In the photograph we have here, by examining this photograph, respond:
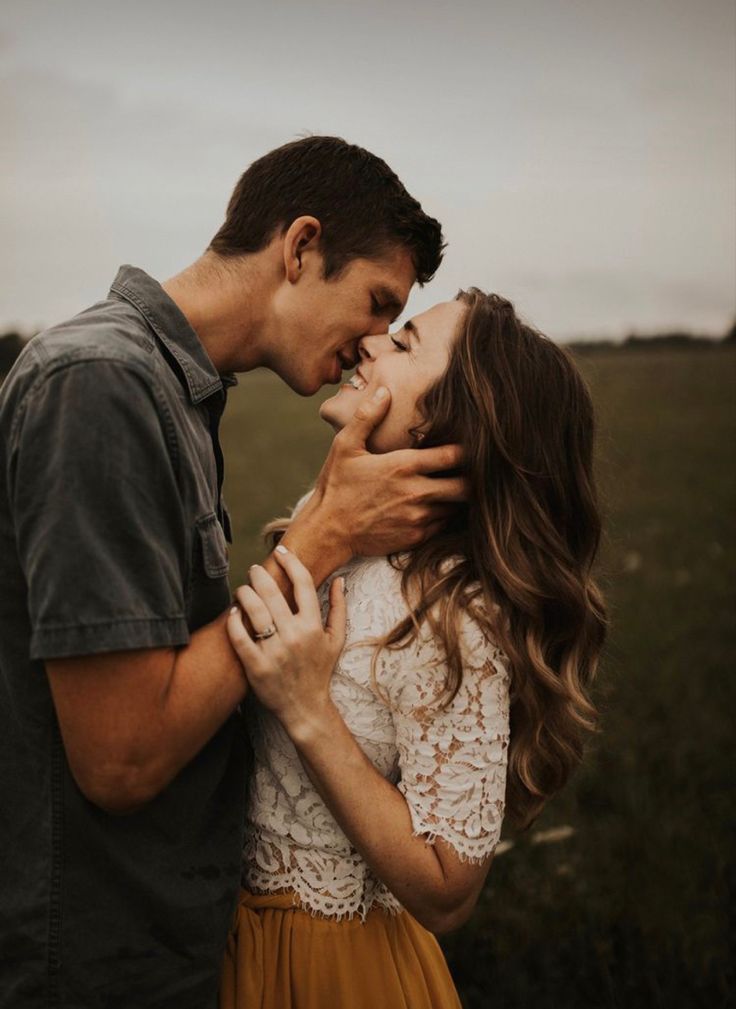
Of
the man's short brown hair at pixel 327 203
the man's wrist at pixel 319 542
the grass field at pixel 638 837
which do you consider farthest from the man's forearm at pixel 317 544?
the grass field at pixel 638 837

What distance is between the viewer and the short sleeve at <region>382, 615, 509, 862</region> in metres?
1.97

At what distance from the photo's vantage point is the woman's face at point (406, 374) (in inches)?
92.0

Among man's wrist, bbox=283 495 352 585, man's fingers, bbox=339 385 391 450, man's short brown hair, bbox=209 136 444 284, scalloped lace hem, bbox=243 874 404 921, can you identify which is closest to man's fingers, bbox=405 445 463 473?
man's fingers, bbox=339 385 391 450

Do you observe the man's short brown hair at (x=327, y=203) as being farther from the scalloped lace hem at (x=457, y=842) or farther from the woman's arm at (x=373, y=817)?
the scalloped lace hem at (x=457, y=842)

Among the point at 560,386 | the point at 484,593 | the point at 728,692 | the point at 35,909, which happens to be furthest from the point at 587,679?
the point at 728,692

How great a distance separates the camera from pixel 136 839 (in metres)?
1.88

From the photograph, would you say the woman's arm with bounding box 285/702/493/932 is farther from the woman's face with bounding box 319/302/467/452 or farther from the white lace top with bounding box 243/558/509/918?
the woman's face with bounding box 319/302/467/452

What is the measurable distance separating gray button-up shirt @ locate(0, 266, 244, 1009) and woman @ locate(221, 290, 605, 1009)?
0.18 metres

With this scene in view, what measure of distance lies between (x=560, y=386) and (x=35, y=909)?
1.68 m

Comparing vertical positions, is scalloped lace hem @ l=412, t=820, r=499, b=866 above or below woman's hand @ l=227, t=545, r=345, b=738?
below

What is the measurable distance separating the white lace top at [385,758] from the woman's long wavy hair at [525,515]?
0.13m

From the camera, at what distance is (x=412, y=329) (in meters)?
2.43

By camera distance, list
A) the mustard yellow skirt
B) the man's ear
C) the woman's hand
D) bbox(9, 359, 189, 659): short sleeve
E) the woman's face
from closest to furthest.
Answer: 1. bbox(9, 359, 189, 659): short sleeve
2. the woman's hand
3. the mustard yellow skirt
4. the woman's face
5. the man's ear

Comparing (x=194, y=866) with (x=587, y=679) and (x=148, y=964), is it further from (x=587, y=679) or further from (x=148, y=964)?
(x=587, y=679)
